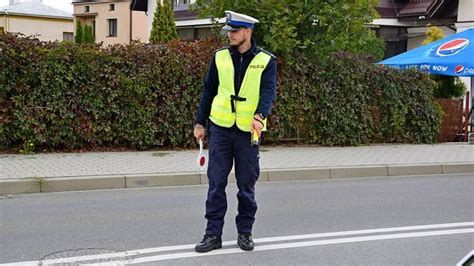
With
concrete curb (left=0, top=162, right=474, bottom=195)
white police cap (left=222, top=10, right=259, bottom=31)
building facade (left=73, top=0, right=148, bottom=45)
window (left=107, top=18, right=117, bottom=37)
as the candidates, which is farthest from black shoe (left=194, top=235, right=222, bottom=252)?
window (left=107, top=18, right=117, bottom=37)

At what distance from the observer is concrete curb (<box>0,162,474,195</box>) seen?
8.69 m

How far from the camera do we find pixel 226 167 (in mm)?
Answer: 5562

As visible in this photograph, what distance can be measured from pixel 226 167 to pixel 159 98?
257 inches

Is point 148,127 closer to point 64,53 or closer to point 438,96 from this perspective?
point 64,53

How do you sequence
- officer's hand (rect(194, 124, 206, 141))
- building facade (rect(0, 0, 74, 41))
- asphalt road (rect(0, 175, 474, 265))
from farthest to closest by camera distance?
building facade (rect(0, 0, 74, 41)) < officer's hand (rect(194, 124, 206, 141)) < asphalt road (rect(0, 175, 474, 265))

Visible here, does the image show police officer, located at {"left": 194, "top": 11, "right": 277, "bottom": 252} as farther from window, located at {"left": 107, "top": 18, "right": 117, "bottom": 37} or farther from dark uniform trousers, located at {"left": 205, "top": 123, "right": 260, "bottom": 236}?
window, located at {"left": 107, "top": 18, "right": 117, "bottom": 37}

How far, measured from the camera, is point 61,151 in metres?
11.4

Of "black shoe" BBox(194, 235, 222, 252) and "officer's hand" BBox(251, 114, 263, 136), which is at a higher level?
"officer's hand" BBox(251, 114, 263, 136)

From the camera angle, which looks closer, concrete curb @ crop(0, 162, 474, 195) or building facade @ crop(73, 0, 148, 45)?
concrete curb @ crop(0, 162, 474, 195)

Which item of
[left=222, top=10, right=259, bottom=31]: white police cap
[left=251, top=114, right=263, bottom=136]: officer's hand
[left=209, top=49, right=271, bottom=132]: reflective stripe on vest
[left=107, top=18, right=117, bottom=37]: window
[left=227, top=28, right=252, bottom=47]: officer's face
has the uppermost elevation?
[left=107, top=18, right=117, bottom=37]: window

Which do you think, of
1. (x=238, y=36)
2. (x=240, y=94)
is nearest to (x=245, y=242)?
(x=240, y=94)

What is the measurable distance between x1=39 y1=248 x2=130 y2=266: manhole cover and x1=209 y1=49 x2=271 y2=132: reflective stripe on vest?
141cm

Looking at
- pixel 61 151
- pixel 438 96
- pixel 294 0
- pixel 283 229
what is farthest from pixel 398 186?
pixel 438 96

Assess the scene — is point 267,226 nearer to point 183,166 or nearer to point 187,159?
point 183,166
